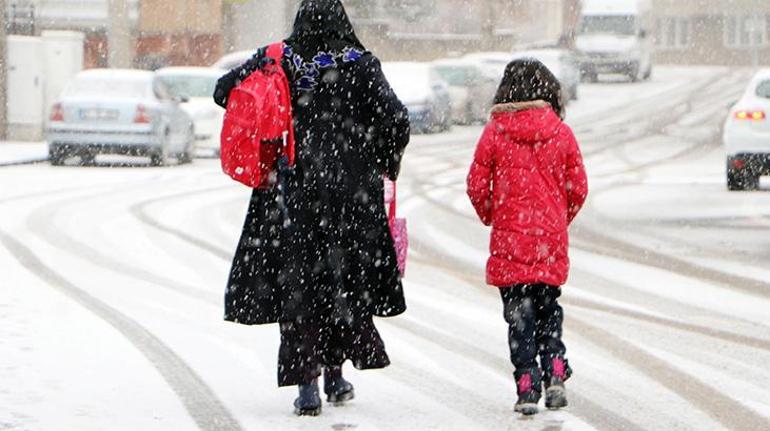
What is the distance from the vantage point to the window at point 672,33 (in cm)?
8988

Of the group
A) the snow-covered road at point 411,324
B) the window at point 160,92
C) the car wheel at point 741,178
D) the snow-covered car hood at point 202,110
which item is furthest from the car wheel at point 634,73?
the snow-covered road at point 411,324

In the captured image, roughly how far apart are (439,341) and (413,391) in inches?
63.2

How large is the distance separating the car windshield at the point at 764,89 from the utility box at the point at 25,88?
14731 mm

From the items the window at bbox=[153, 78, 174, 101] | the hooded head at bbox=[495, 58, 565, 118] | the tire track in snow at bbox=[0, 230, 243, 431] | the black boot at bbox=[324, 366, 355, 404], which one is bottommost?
the window at bbox=[153, 78, 174, 101]

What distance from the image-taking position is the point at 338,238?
7230 millimetres

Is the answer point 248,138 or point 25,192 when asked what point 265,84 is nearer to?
point 248,138

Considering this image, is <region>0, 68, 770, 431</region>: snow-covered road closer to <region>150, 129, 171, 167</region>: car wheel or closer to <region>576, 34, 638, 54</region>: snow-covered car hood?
<region>150, 129, 171, 167</region>: car wheel

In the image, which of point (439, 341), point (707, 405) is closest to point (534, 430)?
point (707, 405)

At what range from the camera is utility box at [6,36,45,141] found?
1261 inches

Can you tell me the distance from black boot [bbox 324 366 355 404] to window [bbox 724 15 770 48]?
79.8m

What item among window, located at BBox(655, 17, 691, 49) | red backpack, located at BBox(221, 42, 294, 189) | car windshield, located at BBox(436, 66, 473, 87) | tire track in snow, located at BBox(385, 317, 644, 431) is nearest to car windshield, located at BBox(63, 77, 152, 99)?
car windshield, located at BBox(436, 66, 473, 87)

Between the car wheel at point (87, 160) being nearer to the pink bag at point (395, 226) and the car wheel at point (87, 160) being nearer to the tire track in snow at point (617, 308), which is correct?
the tire track in snow at point (617, 308)

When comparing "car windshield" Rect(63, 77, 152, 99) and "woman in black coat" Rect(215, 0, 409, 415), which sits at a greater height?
"woman in black coat" Rect(215, 0, 409, 415)

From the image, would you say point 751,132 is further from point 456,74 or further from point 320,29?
point 456,74
